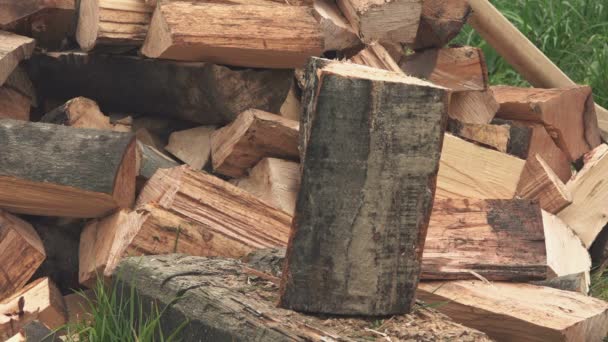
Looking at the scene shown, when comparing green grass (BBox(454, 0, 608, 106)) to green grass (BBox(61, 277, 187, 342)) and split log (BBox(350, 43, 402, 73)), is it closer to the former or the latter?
split log (BBox(350, 43, 402, 73))

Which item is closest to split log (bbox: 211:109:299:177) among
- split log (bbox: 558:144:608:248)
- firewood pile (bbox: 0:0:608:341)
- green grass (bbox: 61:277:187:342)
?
firewood pile (bbox: 0:0:608:341)

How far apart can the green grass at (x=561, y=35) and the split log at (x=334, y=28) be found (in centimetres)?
225

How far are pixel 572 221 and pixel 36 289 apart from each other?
2.20 metres

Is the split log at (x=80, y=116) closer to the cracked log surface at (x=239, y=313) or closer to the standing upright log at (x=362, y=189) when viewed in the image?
the cracked log surface at (x=239, y=313)

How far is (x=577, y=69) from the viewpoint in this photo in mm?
6398

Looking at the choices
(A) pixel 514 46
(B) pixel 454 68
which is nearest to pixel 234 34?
(B) pixel 454 68

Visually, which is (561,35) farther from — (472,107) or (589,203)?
Result: (589,203)

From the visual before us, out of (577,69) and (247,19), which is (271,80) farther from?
(577,69)

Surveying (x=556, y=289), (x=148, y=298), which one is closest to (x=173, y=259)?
(x=148, y=298)

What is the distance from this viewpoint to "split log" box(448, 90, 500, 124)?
4.63m

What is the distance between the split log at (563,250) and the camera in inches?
159

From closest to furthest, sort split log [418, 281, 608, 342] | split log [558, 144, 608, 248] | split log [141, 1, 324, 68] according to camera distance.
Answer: split log [418, 281, 608, 342] < split log [141, 1, 324, 68] < split log [558, 144, 608, 248]

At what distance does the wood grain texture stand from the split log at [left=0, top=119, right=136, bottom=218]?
3.42 feet

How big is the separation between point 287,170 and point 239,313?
1.27m
